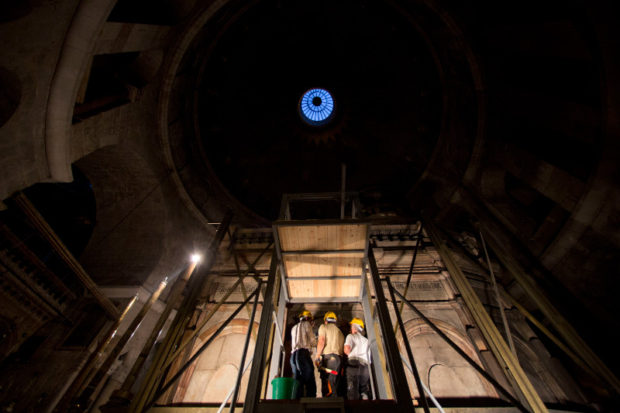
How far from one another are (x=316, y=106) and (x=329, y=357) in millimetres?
14298

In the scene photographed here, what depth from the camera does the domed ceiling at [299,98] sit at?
1209 cm

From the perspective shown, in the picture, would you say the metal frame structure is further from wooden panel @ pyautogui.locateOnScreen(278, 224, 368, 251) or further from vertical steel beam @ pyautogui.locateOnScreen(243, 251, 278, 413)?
wooden panel @ pyautogui.locateOnScreen(278, 224, 368, 251)

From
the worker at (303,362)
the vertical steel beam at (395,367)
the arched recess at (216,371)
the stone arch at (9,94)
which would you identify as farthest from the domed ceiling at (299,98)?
the vertical steel beam at (395,367)

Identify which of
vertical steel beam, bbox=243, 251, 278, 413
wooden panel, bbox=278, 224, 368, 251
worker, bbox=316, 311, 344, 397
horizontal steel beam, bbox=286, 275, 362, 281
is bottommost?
vertical steel beam, bbox=243, 251, 278, 413

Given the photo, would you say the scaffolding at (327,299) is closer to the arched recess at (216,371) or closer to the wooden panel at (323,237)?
the wooden panel at (323,237)

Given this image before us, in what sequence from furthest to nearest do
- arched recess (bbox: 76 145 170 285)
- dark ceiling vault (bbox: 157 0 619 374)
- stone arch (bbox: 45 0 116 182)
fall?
arched recess (bbox: 76 145 170 285), dark ceiling vault (bbox: 157 0 619 374), stone arch (bbox: 45 0 116 182)

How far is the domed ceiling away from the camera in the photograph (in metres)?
12.1

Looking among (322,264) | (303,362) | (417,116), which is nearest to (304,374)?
(303,362)

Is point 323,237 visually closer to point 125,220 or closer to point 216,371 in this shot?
point 216,371

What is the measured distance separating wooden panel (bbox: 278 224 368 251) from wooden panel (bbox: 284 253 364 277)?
24 cm

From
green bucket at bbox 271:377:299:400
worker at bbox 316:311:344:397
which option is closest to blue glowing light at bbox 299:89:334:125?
worker at bbox 316:311:344:397

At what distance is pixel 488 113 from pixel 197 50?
12739 mm

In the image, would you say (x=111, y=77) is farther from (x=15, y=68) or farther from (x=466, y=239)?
(x=466, y=239)

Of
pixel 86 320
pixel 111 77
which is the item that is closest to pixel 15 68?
pixel 111 77
